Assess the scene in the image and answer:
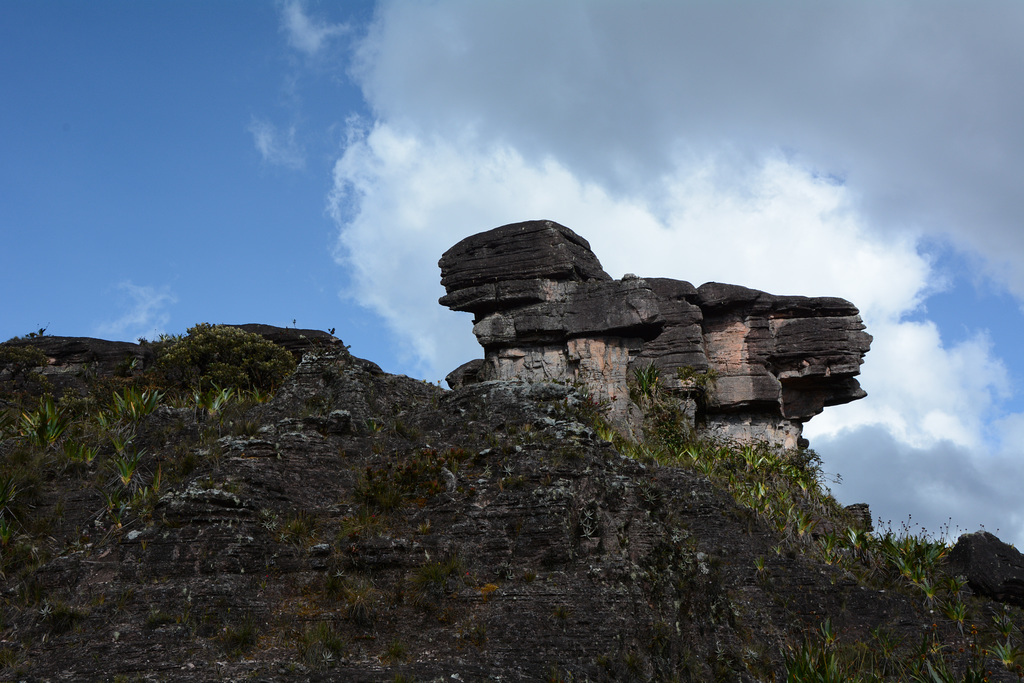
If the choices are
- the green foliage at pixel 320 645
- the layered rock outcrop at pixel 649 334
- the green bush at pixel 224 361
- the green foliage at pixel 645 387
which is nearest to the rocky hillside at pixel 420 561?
the green foliage at pixel 320 645

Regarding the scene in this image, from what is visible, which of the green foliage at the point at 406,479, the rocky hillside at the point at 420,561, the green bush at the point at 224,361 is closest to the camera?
the rocky hillside at the point at 420,561

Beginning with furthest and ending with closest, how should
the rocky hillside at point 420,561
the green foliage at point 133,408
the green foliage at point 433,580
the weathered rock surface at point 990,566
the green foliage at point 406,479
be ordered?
the weathered rock surface at point 990,566, the green foliage at point 133,408, the green foliage at point 406,479, the green foliage at point 433,580, the rocky hillside at point 420,561

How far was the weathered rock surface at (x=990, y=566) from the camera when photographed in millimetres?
15617

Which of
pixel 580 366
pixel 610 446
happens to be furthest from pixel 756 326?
pixel 610 446

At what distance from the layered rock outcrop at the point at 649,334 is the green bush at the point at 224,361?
6.84m

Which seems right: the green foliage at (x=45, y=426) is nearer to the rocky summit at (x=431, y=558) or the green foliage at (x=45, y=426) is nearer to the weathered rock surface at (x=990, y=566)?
the rocky summit at (x=431, y=558)

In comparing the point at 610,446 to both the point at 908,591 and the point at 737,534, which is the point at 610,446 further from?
the point at 908,591

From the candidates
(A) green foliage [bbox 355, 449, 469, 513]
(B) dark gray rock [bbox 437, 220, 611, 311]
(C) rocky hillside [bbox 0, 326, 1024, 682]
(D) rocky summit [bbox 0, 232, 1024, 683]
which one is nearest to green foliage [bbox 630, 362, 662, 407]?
(B) dark gray rock [bbox 437, 220, 611, 311]

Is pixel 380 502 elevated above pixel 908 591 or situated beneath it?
elevated above

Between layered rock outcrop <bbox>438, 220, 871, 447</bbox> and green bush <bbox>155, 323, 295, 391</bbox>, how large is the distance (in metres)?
6.84

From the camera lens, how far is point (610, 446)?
503 inches

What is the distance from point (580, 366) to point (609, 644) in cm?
1668

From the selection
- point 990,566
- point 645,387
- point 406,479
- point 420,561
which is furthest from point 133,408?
point 990,566

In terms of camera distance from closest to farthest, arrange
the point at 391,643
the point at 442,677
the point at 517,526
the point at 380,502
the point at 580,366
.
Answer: the point at 442,677 < the point at 391,643 < the point at 517,526 < the point at 380,502 < the point at 580,366
